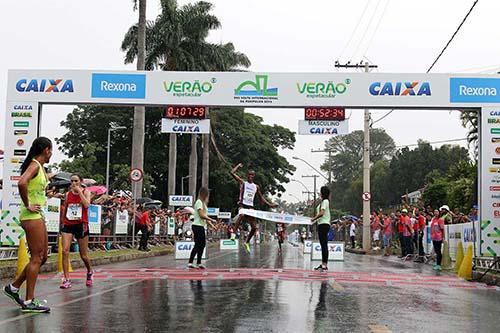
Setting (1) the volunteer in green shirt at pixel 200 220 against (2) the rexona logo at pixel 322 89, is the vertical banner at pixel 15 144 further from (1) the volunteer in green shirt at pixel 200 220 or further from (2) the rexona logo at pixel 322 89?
(2) the rexona logo at pixel 322 89

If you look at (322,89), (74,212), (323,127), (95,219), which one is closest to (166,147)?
(95,219)

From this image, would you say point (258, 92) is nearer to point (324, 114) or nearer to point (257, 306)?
point (324, 114)

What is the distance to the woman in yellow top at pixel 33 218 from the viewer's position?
25.5 ft

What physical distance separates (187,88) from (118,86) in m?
1.95

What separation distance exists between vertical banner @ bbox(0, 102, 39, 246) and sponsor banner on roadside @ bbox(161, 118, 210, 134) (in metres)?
4.08

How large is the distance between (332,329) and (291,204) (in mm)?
167142

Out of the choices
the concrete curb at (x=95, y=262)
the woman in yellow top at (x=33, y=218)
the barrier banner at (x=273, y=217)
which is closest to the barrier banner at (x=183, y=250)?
the concrete curb at (x=95, y=262)

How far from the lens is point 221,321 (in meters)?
7.30

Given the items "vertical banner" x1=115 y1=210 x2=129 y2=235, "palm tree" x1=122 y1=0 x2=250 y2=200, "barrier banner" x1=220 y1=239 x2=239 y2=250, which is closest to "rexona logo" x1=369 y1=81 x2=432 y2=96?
"barrier banner" x1=220 y1=239 x2=239 y2=250

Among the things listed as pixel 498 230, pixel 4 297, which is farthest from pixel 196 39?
pixel 4 297

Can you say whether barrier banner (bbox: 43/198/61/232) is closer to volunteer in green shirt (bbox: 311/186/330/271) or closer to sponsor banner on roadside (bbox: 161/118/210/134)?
sponsor banner on roadside (bbox: 161/118/210/134)

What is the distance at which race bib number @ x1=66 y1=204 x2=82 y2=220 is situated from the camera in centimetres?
1080

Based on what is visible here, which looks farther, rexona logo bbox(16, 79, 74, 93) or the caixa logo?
the caixa logo

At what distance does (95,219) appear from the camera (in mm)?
22594
